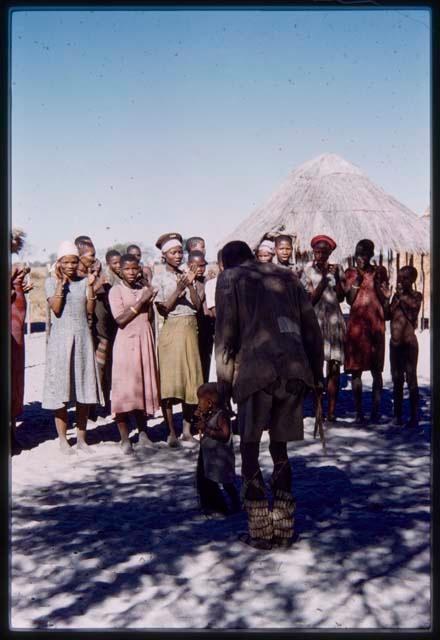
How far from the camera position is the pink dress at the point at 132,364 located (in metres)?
7.18

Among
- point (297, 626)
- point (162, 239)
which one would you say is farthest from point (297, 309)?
point (162, 239)

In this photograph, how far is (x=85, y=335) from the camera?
729 cm

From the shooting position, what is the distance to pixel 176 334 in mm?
7426

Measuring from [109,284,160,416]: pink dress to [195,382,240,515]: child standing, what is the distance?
75.6 inches

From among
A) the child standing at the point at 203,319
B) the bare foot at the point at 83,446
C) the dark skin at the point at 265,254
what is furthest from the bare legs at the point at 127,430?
the dark skin at the point at 265,254

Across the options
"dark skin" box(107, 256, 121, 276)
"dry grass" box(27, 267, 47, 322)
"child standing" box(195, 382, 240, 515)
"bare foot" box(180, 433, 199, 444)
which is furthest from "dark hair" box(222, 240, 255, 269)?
"dry grass" box(27, 267, 47, 322)

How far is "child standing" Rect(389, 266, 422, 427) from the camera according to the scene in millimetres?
7891

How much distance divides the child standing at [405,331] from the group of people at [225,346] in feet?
0.04

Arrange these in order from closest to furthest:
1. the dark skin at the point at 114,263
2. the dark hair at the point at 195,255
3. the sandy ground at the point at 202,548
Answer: the sandy ground at the point at 202,548 < the dark hair at the point at 195,255 < the dark skin at the point at 114,263

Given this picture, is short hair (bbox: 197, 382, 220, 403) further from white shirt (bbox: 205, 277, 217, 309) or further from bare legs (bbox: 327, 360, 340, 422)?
bare legs (bbox: 327, 360, 340, 422)

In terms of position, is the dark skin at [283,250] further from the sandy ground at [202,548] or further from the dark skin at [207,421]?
the dark skin at [207,421]

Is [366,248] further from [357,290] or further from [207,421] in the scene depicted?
[207,421]

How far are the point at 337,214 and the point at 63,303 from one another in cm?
1081

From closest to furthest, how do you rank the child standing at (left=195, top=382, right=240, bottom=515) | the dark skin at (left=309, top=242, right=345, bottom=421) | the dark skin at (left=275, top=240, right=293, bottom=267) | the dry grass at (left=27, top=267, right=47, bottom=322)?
the child standing at (left=195, top=382, right=240, bottom=515), the dark skin at (left=309, top=242, right=345, bottom=421), the dark skin at (left=275, top=240, right=293, bottom=267), the dry grass at (left=27, top=267, right=47, bottom=322)
